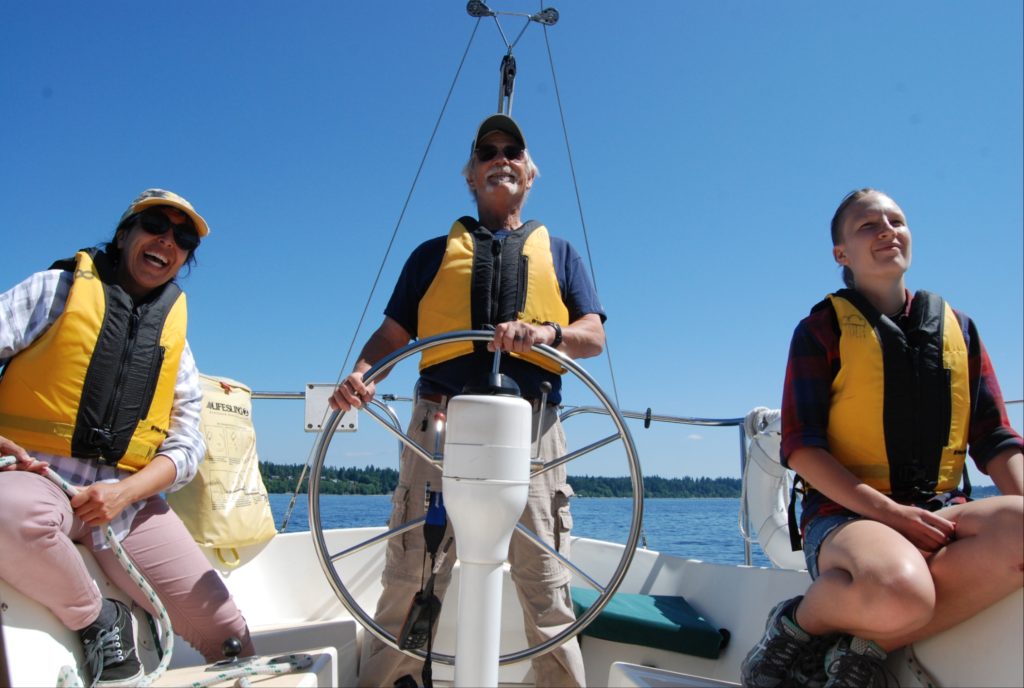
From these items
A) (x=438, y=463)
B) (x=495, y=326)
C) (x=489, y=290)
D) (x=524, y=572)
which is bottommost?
(x=524, y=572)

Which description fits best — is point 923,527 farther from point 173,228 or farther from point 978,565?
point 173,228

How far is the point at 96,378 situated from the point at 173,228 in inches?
15.7

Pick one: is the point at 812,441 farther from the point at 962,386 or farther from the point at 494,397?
the point at 494,397

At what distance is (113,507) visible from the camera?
1.48m

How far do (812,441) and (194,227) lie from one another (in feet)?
4.95

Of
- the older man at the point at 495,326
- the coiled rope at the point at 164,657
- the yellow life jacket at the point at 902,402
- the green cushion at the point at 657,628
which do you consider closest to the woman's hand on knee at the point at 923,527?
the yellow life jacket at the point at 902,402

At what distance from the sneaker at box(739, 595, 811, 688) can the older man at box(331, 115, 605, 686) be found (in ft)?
1.76

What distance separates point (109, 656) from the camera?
1328 millimetres

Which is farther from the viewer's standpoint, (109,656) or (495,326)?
(495,326)

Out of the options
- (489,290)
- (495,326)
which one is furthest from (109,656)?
(489,290)

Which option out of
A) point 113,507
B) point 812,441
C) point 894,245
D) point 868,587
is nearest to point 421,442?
point 113,507

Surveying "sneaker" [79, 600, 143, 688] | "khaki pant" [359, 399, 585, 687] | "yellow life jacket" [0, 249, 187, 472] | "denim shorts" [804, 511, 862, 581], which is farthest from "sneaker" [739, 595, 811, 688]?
"yellow life jacket" [0, 249, 187, 472]

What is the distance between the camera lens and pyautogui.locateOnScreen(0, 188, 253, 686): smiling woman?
4.51 feet

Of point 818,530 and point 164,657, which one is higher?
point 818,530
